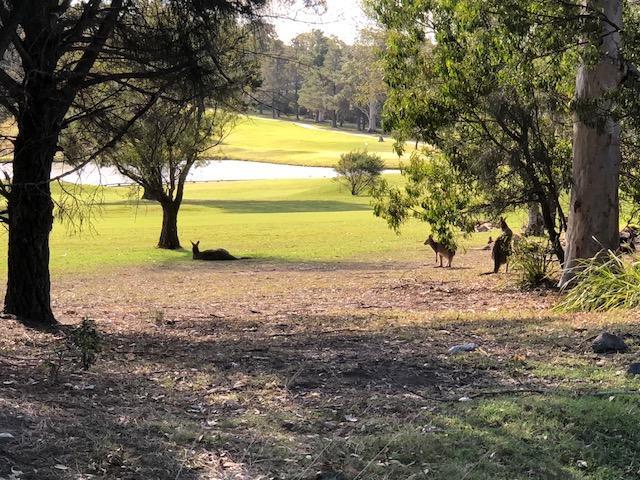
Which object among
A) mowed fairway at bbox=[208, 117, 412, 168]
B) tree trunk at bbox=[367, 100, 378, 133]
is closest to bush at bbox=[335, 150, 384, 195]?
mowed fairway at bbox=[208, 117, 412, 168]

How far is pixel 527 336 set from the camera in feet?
27.1

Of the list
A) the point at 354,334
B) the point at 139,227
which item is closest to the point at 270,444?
the point at 354,334

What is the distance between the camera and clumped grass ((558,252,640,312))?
417 inches

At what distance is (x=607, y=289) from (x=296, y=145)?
8833 centimetres

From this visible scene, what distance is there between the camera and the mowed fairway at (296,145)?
82062mm

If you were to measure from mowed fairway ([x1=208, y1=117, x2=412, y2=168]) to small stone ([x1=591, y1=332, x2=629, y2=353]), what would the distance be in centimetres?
6269

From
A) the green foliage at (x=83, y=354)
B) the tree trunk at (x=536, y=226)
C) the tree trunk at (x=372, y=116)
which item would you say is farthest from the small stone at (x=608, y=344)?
the tree trunk at (x=372, y=116)

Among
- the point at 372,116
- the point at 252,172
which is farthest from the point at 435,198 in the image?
the point at 372,116

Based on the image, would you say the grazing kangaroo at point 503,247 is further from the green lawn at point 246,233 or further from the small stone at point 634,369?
the small stone at point 634,369

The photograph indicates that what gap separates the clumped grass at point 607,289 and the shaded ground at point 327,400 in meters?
0.66

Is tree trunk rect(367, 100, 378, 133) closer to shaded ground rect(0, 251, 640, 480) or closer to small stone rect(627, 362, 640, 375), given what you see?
shaded ground rect(0, 251, 640, 480)

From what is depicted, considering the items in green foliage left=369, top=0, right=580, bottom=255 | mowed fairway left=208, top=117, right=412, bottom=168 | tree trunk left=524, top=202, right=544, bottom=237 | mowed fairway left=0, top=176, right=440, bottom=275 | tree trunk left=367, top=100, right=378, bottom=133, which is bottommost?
mowed fairway left=0, top=176, right=440, bottom=275

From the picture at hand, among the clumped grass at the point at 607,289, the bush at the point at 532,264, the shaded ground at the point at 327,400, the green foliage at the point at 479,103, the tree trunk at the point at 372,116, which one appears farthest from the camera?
the tree trunk at the point at 372,116

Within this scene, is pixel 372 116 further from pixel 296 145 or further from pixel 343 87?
pixel 296 145
